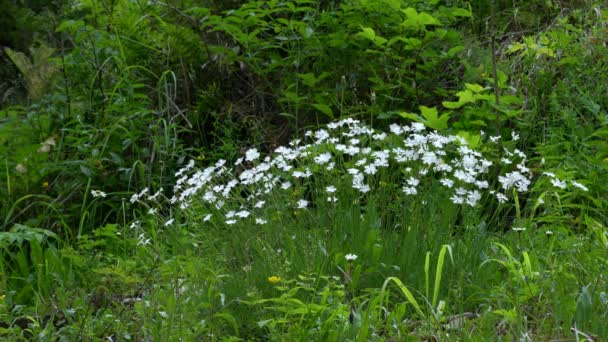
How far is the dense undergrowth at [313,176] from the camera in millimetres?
3119

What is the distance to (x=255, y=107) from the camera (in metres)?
6.11

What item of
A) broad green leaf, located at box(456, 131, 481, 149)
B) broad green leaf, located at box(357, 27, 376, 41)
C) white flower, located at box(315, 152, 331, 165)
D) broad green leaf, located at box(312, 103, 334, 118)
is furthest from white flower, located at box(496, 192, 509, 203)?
broad green leaf, located at box(312, 103, 334, 118)

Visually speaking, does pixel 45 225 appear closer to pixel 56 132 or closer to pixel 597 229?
pixel 56 132

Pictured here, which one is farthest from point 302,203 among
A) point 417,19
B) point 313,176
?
point 417,19

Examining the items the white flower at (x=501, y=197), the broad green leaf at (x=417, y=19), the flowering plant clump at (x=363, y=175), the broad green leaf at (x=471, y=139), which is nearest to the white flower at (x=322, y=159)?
the flowering plant clump at (x=363, y=175)

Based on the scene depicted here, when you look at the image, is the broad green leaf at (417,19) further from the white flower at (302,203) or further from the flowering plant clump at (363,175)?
the white flower at (302,203)

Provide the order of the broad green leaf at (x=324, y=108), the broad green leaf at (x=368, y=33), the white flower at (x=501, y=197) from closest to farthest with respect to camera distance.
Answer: the white flower at (x=501, y=197) < the broad green leaf at (x=368, y=33) < the broad green leaf at (x=324, y=108)

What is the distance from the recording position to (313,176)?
4055 millimetres

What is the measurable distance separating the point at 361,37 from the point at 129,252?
2.11 meters

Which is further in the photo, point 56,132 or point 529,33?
point 529,33

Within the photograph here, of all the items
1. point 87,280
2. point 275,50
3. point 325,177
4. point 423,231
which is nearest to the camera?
point 423,231

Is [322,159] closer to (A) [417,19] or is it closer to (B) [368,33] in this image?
(B) [368,33]

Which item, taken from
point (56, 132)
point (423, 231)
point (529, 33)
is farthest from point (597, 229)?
point (56, 132)

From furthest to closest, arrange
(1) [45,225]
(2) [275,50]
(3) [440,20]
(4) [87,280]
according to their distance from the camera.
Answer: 1. (2) [275,50]
2. (3) [440,20]
3. (1) [45,225]
4. (4) [87,280]
